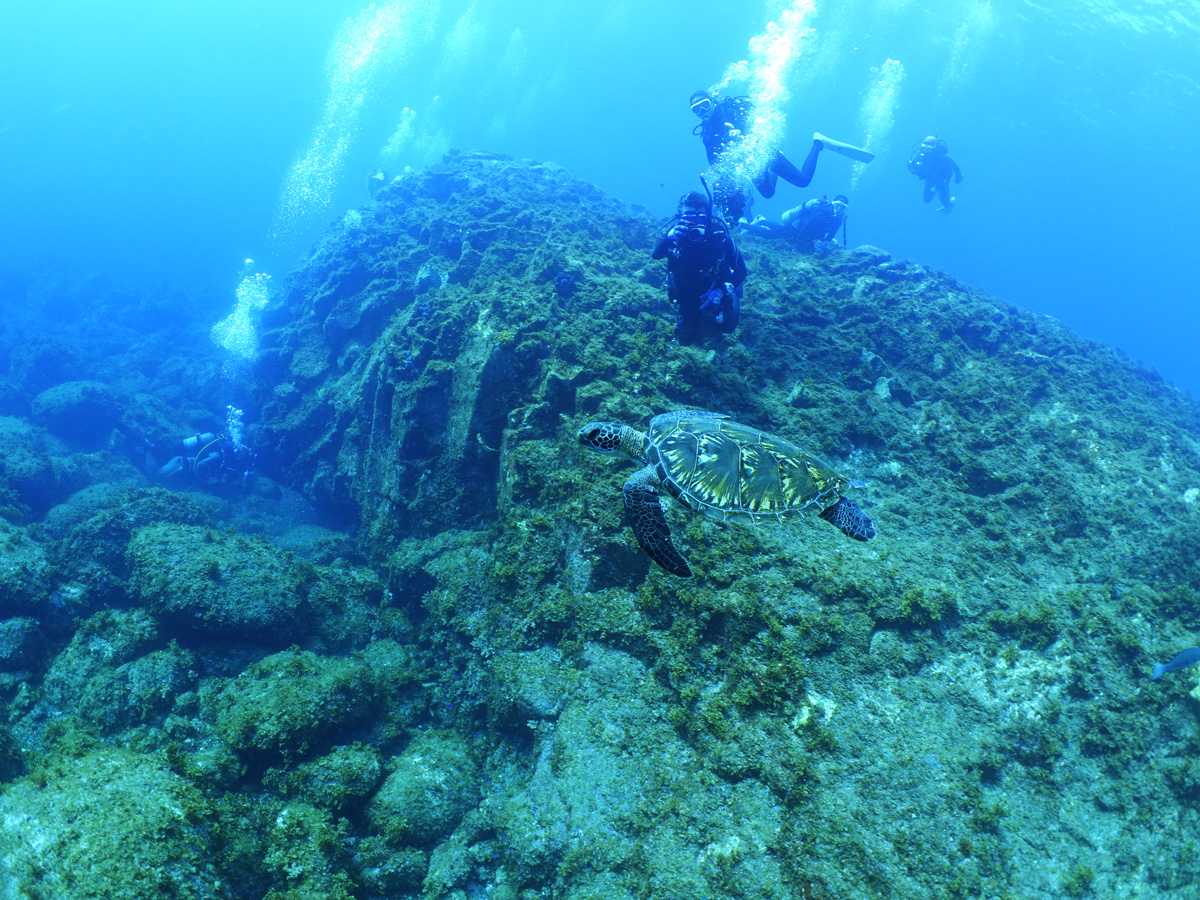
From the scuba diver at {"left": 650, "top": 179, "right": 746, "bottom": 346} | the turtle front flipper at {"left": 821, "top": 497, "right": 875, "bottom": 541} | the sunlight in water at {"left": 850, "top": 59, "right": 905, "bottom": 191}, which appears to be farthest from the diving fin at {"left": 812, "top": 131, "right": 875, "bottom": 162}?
the sunlight in water at {"left": 850, "top": 59, "right": 905, "bottom": 191}

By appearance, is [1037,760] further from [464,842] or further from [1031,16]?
[1031,16]

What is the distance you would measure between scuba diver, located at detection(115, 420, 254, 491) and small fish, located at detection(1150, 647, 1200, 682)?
1601 centimetres

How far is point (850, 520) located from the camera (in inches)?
159

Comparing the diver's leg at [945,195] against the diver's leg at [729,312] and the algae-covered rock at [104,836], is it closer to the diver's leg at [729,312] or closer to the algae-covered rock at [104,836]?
the diver's leg at [729,312]

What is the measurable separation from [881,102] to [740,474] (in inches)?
4937

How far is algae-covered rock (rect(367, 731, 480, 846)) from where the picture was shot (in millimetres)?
4156

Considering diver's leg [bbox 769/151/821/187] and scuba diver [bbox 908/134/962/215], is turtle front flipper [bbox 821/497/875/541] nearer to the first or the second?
diver's leg [bbox 769/151/821/187]

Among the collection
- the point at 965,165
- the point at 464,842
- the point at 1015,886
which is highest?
the point at 965,165

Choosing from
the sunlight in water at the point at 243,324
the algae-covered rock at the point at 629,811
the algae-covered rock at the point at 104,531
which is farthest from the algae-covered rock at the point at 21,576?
the sunlight in water at the point at 243,324

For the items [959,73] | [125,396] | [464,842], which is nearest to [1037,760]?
[464,842]

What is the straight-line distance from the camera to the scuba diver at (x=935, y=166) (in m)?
18.2

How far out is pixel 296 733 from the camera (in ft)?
14.3

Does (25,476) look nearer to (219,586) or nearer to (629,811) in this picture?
(219,586)

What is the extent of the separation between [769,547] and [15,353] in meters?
29.6
